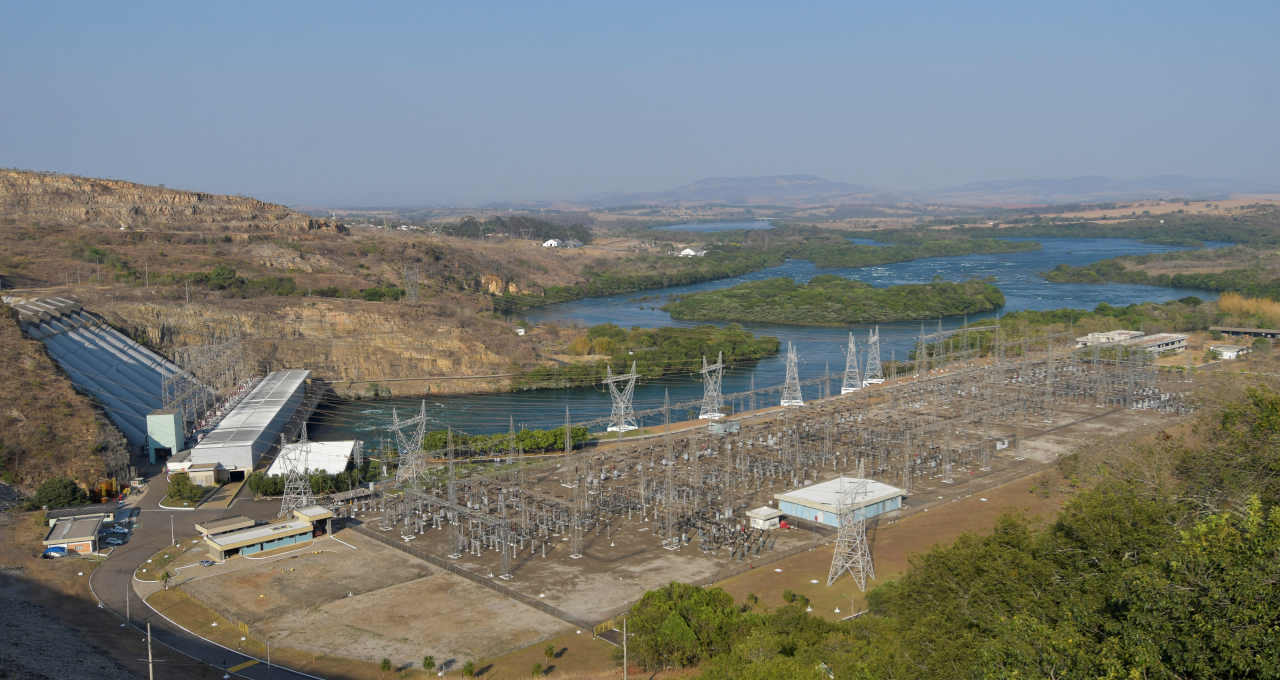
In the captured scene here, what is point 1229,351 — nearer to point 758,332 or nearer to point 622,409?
point 758,332

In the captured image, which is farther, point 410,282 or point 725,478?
point 410,282

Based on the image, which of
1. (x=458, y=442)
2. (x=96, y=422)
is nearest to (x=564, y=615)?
(x=458, y=442)

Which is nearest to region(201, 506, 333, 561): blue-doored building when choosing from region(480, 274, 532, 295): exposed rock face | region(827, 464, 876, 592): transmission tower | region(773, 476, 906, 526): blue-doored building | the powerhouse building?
the powerhouse building

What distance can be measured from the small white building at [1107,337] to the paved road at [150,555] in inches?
1091

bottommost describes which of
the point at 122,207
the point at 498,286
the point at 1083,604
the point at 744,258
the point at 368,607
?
the point at 368,607

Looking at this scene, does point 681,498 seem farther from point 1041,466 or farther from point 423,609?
point 1041,466

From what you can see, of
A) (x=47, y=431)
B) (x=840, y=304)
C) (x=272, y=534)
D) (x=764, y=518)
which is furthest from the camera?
(x=840, y=304)

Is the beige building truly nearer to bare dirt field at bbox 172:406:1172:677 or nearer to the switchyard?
bare dirt field at bbox 172:406:1172:677

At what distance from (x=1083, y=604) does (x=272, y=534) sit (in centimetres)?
1316

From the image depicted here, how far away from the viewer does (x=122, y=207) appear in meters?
52.8

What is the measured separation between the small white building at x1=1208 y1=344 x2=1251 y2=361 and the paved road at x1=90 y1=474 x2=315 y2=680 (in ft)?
99.9

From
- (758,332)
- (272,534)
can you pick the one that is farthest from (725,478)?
(758,332)

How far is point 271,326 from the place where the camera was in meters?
35.2

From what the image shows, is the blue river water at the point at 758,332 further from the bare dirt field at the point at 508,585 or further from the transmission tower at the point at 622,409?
the bare dirt field at the point at 508,585
